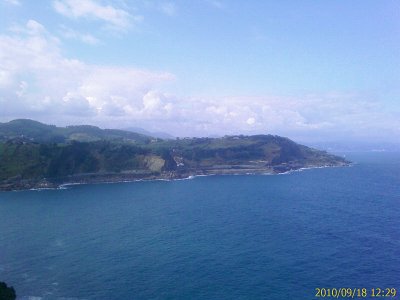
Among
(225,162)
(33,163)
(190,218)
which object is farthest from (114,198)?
(225,162)

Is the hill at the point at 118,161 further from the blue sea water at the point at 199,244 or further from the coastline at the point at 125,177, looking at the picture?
the blue sea water at the point at 199,244

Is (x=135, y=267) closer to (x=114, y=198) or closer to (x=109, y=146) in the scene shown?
(x=114, y=198)

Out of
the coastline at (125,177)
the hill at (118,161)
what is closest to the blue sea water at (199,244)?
the coastline at (125,177)

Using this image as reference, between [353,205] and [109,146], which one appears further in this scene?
[109,146]

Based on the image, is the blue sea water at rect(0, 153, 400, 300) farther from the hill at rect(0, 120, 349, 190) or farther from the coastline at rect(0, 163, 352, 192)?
the hill at rect(0, 120, 349, 190)

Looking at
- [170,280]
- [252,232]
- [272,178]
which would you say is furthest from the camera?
[272,178]

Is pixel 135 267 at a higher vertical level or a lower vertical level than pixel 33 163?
lower

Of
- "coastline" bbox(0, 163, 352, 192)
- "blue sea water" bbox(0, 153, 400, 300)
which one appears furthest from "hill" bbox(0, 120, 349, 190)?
"blue sea water" bbox(0, 153, 400, 300)
